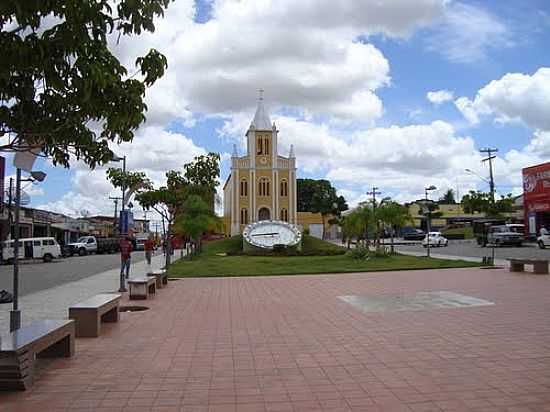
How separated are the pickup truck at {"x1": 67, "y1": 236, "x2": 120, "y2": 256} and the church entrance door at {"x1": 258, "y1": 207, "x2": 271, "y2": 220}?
16.0 metres

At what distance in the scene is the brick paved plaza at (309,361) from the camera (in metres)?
5.79

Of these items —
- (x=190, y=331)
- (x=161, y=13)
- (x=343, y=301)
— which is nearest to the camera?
(x=161, y=13)

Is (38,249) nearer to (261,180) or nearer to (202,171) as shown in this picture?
(202,171)

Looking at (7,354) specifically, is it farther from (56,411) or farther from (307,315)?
(307,315)

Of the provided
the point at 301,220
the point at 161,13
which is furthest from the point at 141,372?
the point at 301,220

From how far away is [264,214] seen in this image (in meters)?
67.0

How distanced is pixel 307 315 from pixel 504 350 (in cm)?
441

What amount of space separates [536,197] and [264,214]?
28.4m

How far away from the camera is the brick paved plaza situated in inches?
228

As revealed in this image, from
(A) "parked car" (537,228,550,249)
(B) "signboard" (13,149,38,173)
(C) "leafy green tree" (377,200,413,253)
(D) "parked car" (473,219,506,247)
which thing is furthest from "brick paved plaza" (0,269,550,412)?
(D) "parked car" (473,219,506,247)

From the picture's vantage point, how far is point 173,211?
98.5 ft

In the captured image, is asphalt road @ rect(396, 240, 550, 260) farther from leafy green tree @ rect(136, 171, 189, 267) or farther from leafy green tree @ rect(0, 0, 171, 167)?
leafy green tree @ rect(0, 0, 171, 167)

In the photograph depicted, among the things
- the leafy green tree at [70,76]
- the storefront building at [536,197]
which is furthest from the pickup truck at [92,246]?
the leafy green tree at [70,76]

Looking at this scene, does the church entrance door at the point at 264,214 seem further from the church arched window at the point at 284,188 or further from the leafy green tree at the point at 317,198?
the leafy green tree at the point at 317,198
